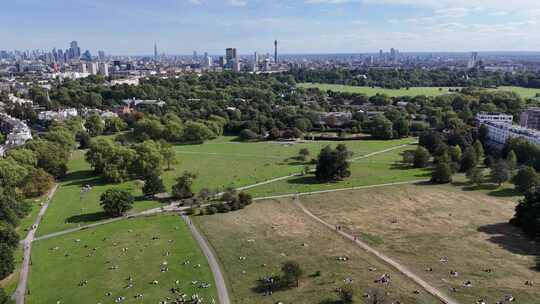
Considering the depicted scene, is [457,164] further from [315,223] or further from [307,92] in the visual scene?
[307,92]

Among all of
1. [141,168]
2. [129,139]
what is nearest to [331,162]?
[141,168]

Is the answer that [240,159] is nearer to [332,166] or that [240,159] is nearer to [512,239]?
[332,166]

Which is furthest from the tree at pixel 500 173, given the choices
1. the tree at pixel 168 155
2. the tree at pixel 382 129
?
the tree at pixel 168 155

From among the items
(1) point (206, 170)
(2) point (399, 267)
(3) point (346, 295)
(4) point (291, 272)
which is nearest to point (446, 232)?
(2) point (399, 267)

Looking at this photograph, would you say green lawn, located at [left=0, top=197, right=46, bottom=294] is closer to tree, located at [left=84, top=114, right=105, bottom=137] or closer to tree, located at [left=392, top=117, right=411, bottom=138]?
tree, located at [left=84, top=114, right=105, bottom=137]

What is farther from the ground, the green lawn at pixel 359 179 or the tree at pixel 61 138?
the tree at pixel 61 138

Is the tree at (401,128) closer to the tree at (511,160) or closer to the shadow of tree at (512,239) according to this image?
the tree at (511,160)

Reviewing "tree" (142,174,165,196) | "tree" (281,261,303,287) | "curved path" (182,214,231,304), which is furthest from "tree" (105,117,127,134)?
"tree" (281,261,303,287)
